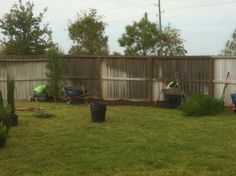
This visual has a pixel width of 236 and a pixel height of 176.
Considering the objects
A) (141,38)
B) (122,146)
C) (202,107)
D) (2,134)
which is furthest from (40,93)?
(141,38)

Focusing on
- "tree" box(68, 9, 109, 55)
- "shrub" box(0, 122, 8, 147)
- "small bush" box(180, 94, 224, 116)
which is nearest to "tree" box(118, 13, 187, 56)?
"tree" box(68, 9, 109, 55)

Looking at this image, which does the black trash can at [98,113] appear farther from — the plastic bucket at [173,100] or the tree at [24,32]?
the tree at [24,32]

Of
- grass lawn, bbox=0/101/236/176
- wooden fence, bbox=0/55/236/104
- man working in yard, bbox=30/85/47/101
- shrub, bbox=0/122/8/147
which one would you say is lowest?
grass lawn, bbox=0/101/236/176

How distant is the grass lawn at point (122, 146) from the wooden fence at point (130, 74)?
2258mm

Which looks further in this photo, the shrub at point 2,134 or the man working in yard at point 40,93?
the man working in yard at point 40,93

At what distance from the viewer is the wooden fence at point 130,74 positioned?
56.9ft

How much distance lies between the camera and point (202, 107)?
15.4 meters

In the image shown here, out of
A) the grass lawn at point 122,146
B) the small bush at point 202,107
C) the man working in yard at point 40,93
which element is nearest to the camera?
the grass lawn at point 122,146

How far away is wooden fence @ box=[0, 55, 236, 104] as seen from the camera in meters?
17.3

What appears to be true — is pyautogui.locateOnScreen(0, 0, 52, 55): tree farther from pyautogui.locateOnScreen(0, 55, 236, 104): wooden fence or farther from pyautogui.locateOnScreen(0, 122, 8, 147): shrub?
pyautogui.locateOnScreen(0, 122, 8, 147): shrub

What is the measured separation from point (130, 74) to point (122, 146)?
363 inches

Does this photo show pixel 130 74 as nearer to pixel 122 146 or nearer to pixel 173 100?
pixel 173 100

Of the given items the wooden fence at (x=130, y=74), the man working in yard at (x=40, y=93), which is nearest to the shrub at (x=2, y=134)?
the wooden fence at (x=130, y=74)

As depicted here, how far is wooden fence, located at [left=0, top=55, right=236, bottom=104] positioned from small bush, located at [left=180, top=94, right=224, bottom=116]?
49.5 inches
